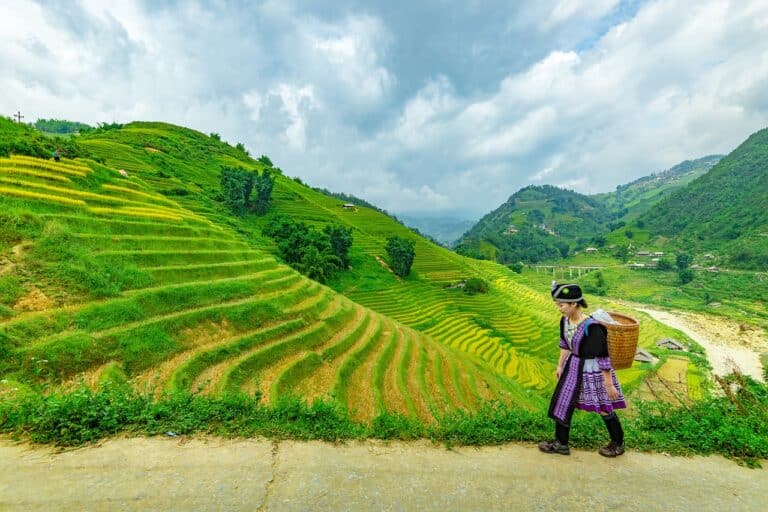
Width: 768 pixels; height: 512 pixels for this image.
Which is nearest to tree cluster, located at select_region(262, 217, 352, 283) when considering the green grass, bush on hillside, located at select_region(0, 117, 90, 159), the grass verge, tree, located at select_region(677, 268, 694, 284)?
the green grass

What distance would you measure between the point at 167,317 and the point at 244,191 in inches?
1257

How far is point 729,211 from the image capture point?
8894 centimetres

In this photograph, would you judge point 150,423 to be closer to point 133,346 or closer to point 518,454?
point 518,454

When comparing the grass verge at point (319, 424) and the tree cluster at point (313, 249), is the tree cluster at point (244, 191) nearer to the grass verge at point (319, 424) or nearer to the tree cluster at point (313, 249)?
the tree cluster at point (313, 249)

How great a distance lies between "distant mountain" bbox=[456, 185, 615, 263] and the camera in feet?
347

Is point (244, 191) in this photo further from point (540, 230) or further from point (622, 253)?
point (540, 230)

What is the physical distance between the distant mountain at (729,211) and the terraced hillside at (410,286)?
5270 centimetres

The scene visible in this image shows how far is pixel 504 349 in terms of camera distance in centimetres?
2595

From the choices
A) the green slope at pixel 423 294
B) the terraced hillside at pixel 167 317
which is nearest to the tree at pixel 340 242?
the green slope at pixel 423 294

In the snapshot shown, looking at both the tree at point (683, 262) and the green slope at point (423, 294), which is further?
the tree at point (683, 262)

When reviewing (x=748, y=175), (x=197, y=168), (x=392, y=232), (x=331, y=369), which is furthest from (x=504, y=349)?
(x=748, y=175)

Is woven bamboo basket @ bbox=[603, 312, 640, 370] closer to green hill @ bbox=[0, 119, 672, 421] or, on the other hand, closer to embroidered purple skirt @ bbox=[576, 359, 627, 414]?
green hill @ bbox=[0, 119, 672, 421]

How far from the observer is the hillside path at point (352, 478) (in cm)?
302

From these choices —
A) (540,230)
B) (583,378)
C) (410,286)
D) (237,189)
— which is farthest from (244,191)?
(540,230)
